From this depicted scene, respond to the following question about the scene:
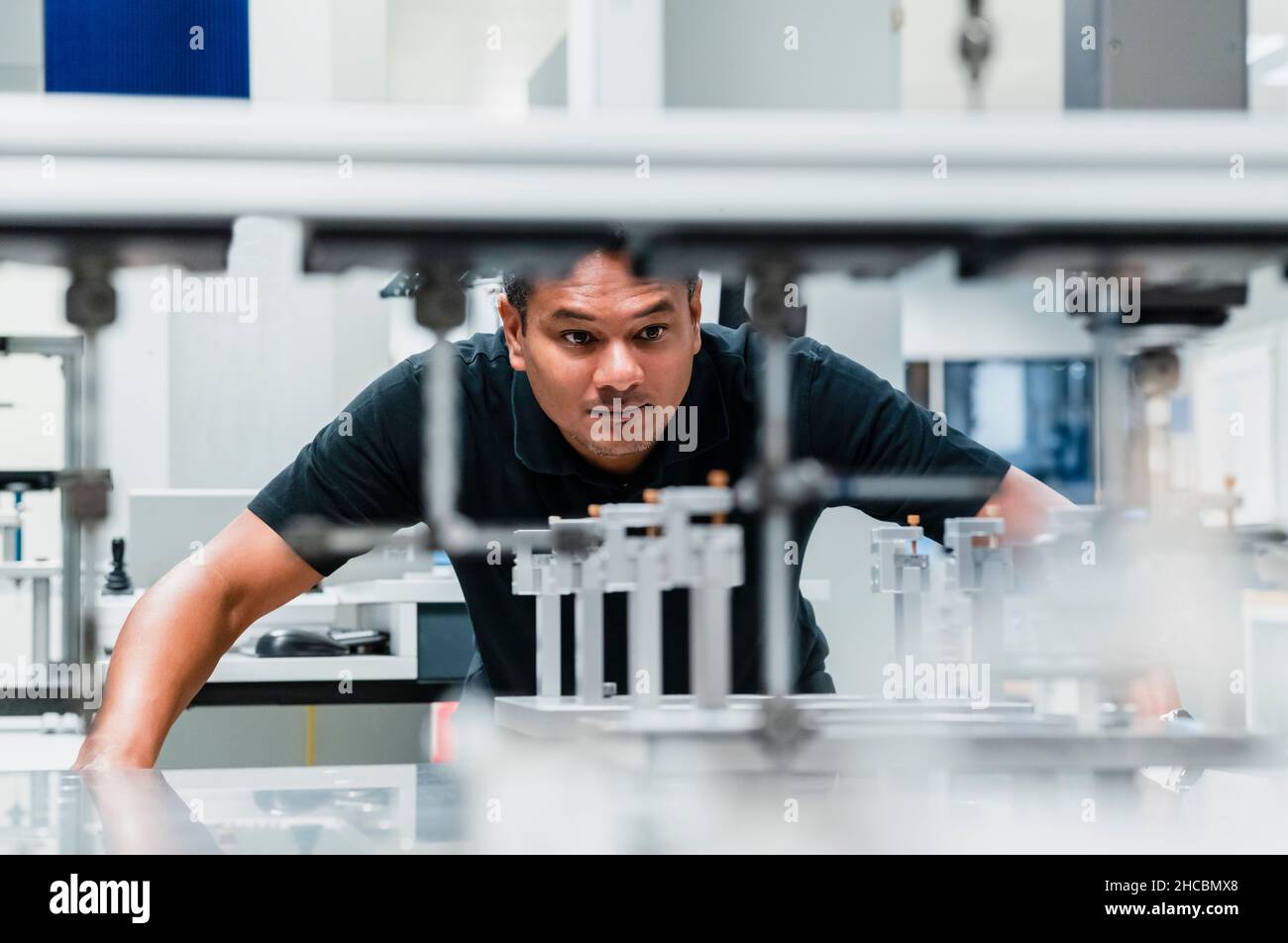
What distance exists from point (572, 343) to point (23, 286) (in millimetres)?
3660

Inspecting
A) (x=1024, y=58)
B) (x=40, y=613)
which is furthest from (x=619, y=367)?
(x=40, y=613)

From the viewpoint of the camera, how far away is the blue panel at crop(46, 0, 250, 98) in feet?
2.21

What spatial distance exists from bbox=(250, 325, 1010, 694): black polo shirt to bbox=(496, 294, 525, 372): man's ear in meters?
0.08

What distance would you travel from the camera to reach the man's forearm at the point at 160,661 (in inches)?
39.5

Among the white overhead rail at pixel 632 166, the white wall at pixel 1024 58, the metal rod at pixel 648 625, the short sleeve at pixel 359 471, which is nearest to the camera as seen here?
the white overhead rail at pixel 632 166

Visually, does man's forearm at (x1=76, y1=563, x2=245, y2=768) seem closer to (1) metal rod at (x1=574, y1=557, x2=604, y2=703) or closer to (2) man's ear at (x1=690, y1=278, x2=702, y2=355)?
(1) metal rod at (x1=574, y1=557, x2=604, y2=703)

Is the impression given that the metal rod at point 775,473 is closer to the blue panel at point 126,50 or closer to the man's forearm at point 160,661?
the blue panel at point 126,50

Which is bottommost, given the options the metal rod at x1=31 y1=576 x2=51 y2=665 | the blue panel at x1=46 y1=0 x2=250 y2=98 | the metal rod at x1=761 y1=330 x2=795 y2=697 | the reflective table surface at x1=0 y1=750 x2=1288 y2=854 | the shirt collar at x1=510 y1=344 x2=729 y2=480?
the metal rod at x1=31 y1=576 x2=51 y2=665

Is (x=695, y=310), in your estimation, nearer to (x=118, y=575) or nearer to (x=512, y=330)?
(x=512, y=330)

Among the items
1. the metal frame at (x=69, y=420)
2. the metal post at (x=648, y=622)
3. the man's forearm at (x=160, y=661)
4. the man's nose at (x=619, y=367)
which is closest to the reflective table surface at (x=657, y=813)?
the metal post at (x=648, y=622)

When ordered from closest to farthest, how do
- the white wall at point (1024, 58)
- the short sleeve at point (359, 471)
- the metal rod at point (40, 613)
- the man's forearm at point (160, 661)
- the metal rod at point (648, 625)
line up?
the metal rod at point (648, 625)
the man's forearm at point (160, 661)
the white wall at point (1024, 58)
the short sleeve at point (359, 471)
the metal rod at point (40, 613)

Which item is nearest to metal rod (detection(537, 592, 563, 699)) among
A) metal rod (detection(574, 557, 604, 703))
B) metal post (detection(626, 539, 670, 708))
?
metal rod (detection(574, 557, 604, 703))

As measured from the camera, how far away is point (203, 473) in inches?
121

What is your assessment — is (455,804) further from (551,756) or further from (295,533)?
(295,533)
